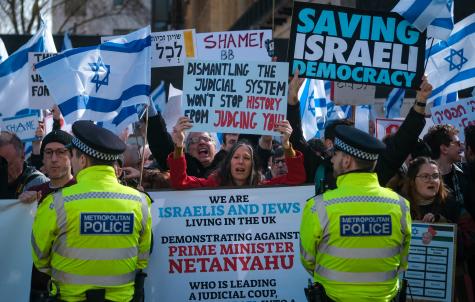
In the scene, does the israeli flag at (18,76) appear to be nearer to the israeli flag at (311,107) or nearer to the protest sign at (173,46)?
the protest sign at (173,46)

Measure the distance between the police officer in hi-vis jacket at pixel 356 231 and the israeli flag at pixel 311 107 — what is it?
15.1 feet

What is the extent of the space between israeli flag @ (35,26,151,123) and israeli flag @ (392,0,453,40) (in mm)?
2229

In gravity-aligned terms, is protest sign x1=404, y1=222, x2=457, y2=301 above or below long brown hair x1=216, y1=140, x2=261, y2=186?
below

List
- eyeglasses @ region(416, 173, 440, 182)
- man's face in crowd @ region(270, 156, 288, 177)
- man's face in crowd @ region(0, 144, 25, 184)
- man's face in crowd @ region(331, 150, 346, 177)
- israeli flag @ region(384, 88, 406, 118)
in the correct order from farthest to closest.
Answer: israeli flag @ region(384, 88, 406, 118) < man's face in crowd @ region(270, 156, 288, 177) < man's face in crowd @ region(0, 144, 25, 184) < eyeglasses @ region(416, 173, 440, 182) < man's face in crowd @ region(331, 150, 346, 177)

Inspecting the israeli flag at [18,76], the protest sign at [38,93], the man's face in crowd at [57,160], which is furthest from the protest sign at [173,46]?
the man's face in crowd at [57,160]

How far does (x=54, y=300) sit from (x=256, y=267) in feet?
5.78

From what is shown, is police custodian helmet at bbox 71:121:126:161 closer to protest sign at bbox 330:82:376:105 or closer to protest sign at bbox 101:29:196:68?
protest sign at bbox 101:29:196:68

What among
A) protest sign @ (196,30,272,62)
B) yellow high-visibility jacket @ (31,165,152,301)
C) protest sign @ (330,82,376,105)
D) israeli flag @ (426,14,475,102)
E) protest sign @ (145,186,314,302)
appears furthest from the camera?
protest sign @ (196,30,272,62)

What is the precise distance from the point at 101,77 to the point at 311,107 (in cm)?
362

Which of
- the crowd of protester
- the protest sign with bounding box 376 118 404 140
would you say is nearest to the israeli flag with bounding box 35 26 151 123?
the crowd of protester

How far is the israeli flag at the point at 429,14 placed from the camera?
23.7 feet

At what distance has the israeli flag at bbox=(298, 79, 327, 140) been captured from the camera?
10320 millimetres

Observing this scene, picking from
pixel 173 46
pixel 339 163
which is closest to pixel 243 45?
pixel 173 46

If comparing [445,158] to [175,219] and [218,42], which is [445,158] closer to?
[175,219]
